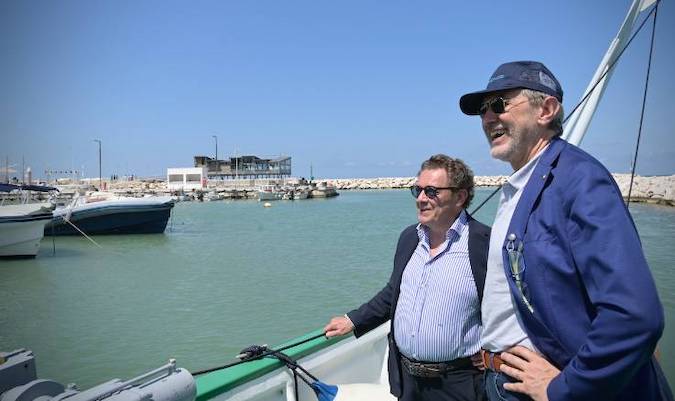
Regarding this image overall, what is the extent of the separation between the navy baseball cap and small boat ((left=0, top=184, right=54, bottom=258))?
799 inches

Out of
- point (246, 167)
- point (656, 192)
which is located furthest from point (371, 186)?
point (656, 192)

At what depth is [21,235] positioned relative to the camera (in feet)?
61.4

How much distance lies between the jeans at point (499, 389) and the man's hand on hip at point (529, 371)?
0.04m

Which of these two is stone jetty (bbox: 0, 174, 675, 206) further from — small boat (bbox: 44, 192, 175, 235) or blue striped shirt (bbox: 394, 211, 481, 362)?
small boat (bbox: 44, 192, 175, 235)

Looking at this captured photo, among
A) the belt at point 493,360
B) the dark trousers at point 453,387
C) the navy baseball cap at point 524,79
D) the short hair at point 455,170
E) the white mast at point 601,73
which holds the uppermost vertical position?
the white mast at point 601,73

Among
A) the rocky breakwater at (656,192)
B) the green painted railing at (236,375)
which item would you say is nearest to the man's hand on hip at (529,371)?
the green painted railing at (236,375)

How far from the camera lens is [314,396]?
326 centimetres

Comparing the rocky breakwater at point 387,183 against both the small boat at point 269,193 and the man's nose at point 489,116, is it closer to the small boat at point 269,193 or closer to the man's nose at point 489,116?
the small boat at point 269,193

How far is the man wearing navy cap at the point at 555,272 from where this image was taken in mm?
1220

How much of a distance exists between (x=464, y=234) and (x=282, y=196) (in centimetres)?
7002

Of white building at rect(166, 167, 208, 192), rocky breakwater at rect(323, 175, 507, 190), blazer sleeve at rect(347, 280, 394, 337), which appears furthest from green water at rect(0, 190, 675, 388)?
rocky breakwater at rect(323, 175, 507, 190)

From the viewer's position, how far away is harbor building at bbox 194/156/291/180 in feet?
275

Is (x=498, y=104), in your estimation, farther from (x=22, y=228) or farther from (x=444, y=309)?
(x=22, y=228)

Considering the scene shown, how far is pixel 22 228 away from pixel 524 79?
2140cm
